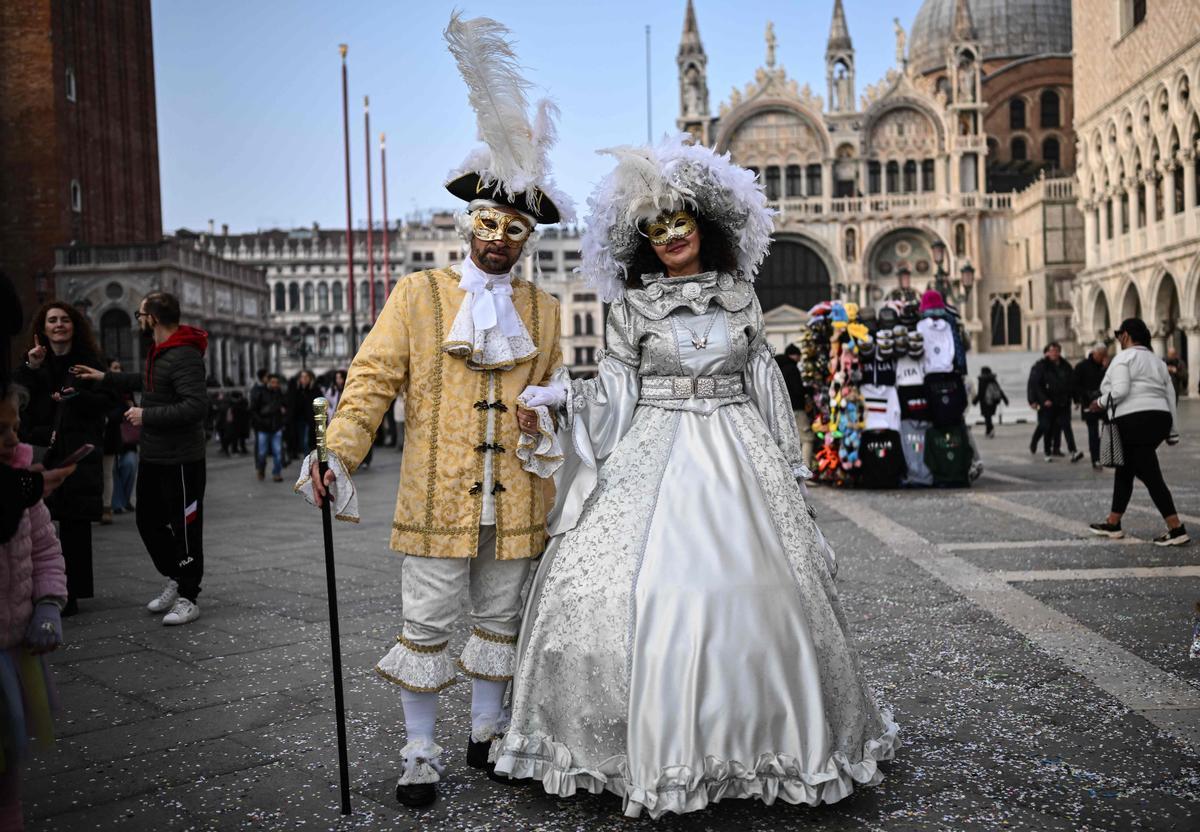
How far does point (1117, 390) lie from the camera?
279 inches

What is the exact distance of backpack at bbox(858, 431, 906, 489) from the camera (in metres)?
11.1

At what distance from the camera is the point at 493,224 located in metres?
3.30

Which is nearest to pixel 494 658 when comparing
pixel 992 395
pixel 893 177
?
pixel 992 395

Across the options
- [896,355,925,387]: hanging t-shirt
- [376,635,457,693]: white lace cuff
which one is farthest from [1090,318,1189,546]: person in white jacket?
[376,635,457,693]: white lace cuff

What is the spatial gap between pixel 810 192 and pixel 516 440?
47.5 m

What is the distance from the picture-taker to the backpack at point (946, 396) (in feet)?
35.5

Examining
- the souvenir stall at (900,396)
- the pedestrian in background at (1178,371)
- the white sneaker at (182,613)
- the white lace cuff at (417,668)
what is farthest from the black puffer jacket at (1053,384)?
the white lace cuff at (417,668)

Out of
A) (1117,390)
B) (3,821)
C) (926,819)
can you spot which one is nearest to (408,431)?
(3,821)

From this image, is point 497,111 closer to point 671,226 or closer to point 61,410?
point 671,226

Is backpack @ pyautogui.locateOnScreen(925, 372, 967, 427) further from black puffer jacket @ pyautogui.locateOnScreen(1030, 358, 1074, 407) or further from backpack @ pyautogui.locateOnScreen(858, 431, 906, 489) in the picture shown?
black puffer jacket @ pyautogui.locateOnScreen(1030, 358, 1074, 407)

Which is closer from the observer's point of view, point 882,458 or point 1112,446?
point 1112,446

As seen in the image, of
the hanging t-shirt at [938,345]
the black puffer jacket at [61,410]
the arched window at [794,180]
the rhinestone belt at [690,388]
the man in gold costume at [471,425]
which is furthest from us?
the arched window at [794,180]

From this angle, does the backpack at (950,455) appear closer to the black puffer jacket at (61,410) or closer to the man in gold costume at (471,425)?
the black puffer jacket at (61,410)

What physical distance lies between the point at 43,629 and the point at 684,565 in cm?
153
